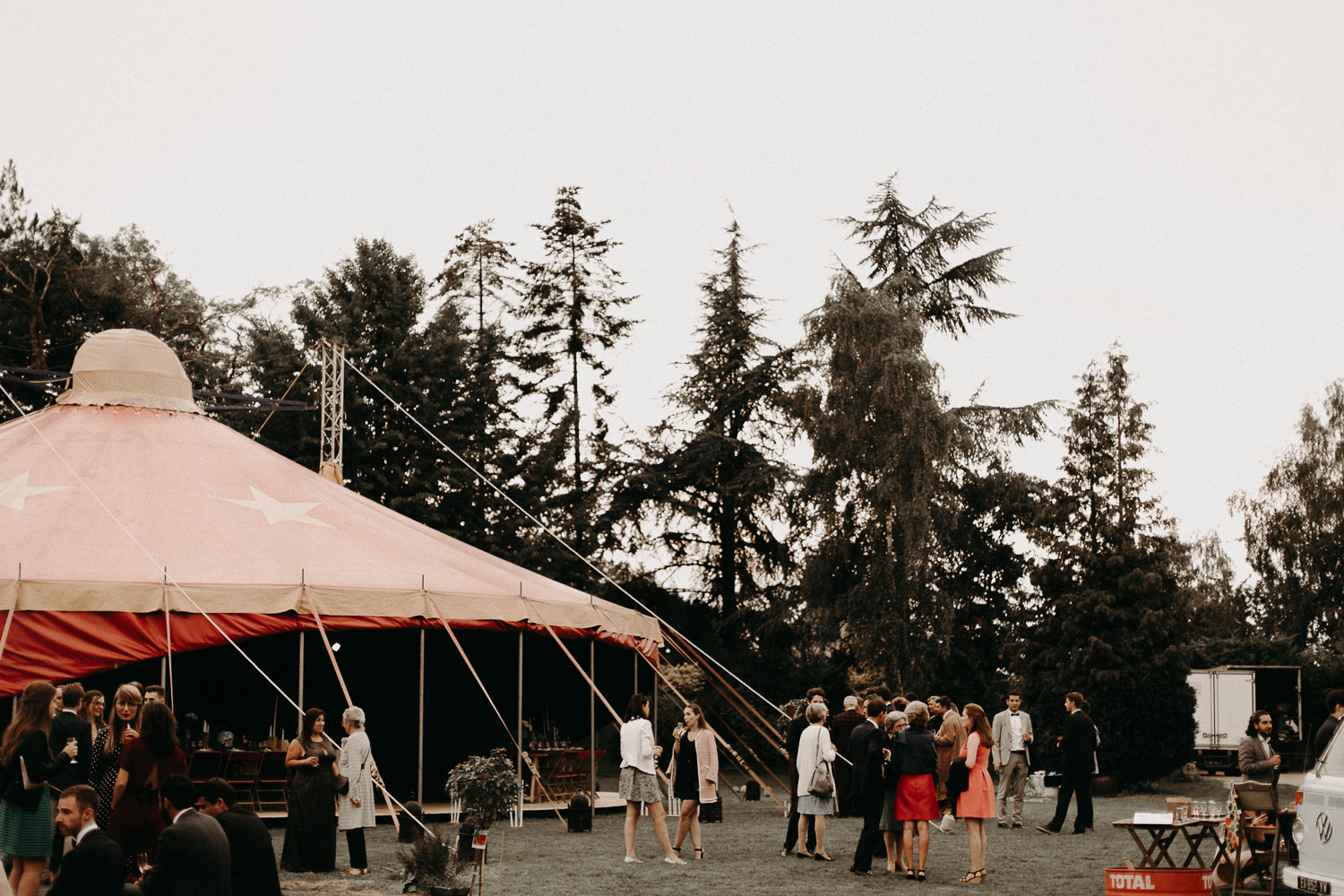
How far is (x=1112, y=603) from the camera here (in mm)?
23188

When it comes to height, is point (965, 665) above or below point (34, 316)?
below

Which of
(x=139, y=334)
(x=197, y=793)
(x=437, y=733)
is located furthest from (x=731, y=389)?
(x=197, y=793)

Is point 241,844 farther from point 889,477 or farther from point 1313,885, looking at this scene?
point 889,477

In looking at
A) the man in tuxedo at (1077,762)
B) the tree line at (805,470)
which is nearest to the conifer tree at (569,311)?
the tree line at (805,470)

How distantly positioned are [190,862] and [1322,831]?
629 centimetres

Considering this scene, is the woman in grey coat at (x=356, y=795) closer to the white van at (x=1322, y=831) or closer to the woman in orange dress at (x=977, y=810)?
the woman in orange dress at (x=977, y=810)

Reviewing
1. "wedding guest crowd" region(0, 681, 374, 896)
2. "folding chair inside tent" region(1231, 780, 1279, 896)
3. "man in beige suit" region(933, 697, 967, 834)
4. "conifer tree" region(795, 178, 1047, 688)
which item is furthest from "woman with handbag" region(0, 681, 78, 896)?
"conifer tree" region(795, 178, 1047, 688)

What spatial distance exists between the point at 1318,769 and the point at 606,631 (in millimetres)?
9024

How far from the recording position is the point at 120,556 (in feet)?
43.5

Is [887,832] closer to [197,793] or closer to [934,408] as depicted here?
[197,793]

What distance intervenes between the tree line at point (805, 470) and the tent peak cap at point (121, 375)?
10.3 m

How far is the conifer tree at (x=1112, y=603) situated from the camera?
2212 centimetres

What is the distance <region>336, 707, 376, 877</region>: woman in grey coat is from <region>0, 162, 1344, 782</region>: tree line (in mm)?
14021

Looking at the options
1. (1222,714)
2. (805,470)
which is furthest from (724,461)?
(1222,714)
